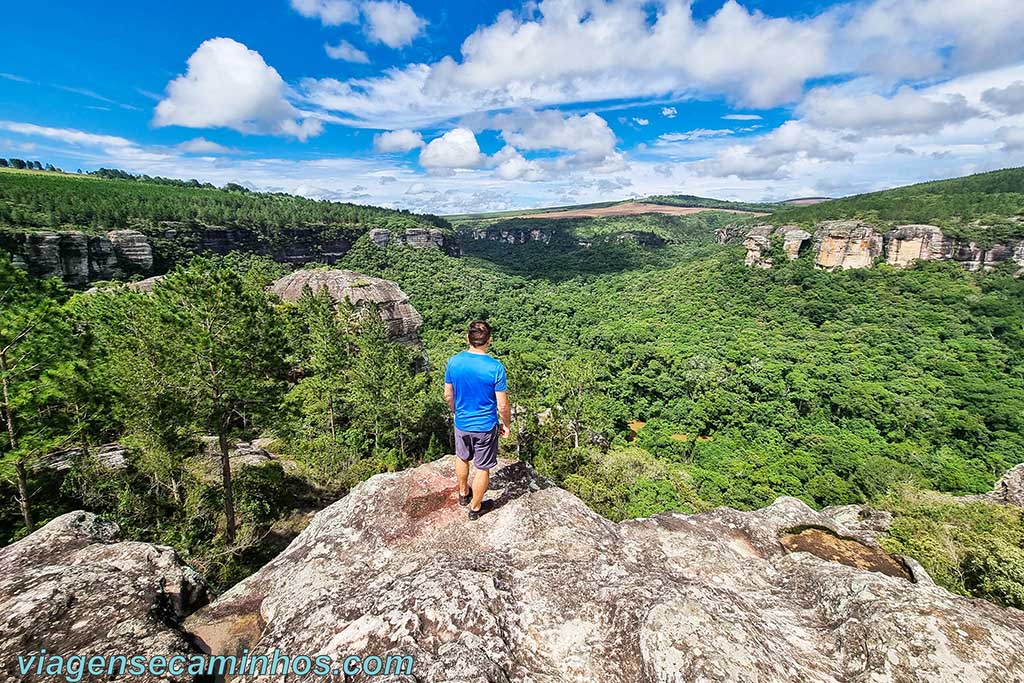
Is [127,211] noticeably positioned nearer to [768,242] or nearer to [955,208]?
[768,242]

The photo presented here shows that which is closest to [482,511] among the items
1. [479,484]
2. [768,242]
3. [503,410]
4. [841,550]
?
[479,484]

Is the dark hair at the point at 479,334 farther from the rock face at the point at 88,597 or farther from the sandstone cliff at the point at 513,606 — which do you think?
the rock face at the point at 88,597

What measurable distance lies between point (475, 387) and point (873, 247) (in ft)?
345

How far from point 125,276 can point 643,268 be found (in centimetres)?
12765

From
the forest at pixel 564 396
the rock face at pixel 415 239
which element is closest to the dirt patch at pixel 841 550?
the forest at pixel 564 396

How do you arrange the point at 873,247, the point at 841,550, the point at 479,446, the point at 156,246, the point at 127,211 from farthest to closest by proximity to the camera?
1. the point at 873,247
2. the point at 127,211
3. the point at 156,246
4. the point at 841,550
5. the point at 479,446

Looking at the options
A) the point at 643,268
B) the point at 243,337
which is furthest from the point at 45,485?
the point at 643,268

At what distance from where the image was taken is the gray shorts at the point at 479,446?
6828 mm

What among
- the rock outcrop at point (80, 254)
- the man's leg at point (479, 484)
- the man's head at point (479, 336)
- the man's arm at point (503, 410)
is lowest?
the man's leg at point (479, 484)

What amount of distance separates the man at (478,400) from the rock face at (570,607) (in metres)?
1.29

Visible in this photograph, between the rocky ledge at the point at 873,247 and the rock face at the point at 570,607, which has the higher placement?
the rocky ledge at the point at 873,247

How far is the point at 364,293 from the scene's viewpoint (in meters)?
41.8

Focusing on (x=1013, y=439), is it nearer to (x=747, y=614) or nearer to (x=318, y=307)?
(x=747, y=614)

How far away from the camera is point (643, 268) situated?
140000 millimetres
